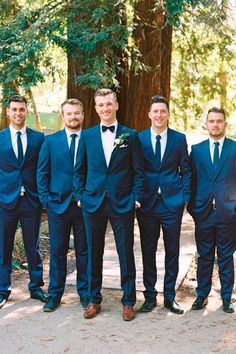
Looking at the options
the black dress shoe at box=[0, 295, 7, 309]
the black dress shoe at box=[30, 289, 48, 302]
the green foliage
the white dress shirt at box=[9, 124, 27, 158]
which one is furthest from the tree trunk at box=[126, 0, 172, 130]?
the black dress shoe at box=[0, 295, 7, 309]

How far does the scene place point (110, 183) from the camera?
5.18 metres

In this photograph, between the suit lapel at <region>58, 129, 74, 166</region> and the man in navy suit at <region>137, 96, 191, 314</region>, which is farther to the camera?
the suit lapel at <region>58, 129, 74, 166</region>

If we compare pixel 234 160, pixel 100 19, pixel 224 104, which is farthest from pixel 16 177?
pixel 224 104

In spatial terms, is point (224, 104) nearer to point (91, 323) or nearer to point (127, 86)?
point (127, 86)

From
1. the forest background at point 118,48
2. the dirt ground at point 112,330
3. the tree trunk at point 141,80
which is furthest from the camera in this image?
the tree trunk at point 141,80

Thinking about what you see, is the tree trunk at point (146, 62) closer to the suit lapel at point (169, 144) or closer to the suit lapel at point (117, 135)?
the suit lapel at point (169, 144)

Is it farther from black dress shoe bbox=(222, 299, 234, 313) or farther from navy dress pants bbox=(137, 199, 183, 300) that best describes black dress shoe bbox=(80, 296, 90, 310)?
black dress shoe bbox=(222, 299, 234, 313)

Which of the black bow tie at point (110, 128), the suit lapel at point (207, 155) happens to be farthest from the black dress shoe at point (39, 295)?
the suit lapel at point (207, 155)

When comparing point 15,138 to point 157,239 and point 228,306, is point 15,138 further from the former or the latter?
point 228,306

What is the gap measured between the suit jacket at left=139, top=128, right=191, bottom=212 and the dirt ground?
3.62ft

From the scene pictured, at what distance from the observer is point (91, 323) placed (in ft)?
16.9

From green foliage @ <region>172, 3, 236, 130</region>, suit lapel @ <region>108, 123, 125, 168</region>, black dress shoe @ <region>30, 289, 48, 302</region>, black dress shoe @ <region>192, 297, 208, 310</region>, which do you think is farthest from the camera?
green foliage @ <region>172, 3, 236, 130</region>

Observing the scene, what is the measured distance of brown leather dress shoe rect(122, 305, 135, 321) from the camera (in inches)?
206

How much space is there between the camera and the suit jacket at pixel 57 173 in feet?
17.8
